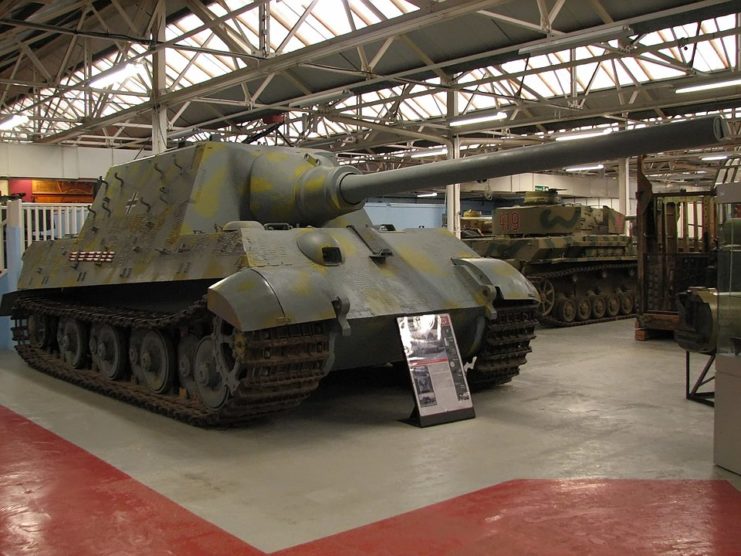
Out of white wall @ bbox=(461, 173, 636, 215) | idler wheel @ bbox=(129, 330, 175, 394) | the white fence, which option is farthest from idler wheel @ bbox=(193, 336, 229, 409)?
white wall @ bbox=(461, 173, 636, 215)

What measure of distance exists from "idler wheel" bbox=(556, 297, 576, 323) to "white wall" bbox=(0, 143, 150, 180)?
622 inches

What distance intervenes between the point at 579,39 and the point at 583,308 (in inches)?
238

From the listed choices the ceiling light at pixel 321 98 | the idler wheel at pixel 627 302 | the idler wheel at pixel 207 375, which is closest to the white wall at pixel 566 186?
the idler wheel at pixel 627 302

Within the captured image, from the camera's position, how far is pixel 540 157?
6141 mm

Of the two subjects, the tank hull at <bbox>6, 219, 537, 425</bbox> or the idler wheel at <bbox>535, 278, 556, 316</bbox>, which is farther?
the idler wheel at <bbox>535, 278, 556, 316</bbox>

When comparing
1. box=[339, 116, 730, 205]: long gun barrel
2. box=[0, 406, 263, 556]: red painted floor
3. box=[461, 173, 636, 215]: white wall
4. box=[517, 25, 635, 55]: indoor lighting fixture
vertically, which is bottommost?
box=[0, 406, 263, 556]: red painted floor

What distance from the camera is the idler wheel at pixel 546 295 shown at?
15.3 meters

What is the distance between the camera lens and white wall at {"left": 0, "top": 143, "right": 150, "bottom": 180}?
26.4 metres

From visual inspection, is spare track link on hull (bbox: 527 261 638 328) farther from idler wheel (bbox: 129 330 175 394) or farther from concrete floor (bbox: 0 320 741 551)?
idler wheel (bbox: 129 330 175 394)

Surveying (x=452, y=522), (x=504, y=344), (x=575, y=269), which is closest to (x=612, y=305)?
(x=575, y=269)

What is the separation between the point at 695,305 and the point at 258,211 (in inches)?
177

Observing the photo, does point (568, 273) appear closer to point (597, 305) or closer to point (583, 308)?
point (583, 308)

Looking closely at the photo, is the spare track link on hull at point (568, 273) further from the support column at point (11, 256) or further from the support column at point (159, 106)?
the support column at point (11, 256)

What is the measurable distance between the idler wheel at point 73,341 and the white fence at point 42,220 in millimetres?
3271
